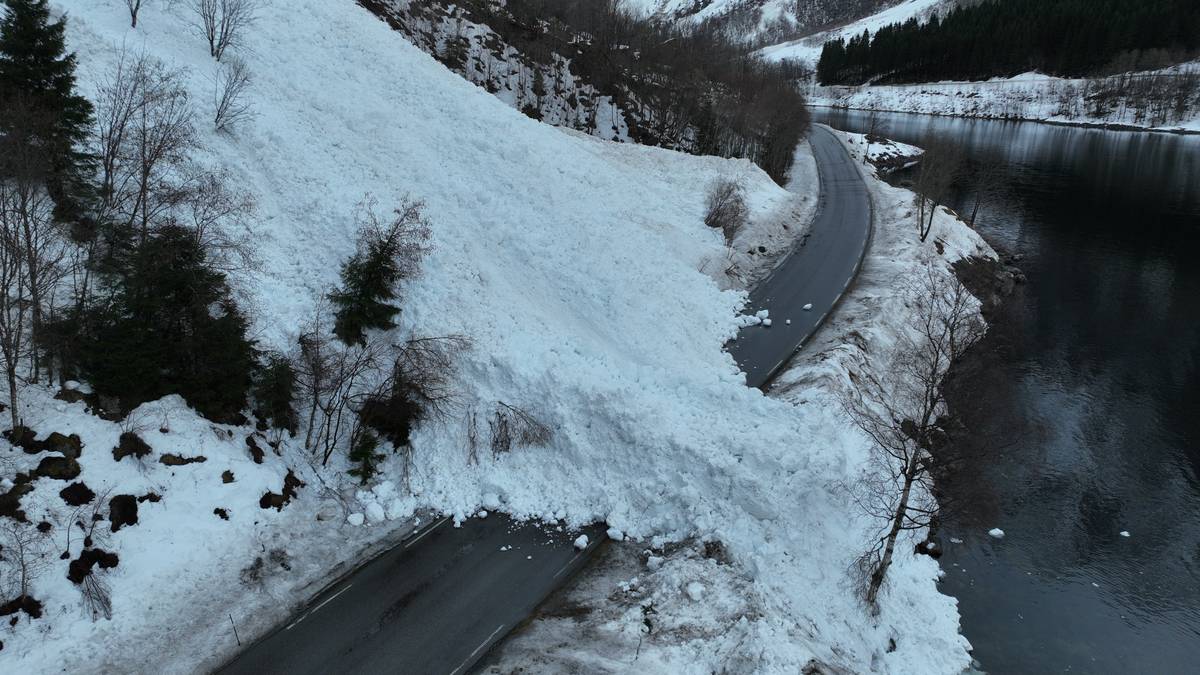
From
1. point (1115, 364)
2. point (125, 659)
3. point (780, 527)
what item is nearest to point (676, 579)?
point (780, 527)

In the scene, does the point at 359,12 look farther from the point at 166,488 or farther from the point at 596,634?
the point at 596,634

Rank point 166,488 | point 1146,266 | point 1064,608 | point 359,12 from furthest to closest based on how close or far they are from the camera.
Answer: point 1146,266
point 359,12
point 1064,608
point 166,488

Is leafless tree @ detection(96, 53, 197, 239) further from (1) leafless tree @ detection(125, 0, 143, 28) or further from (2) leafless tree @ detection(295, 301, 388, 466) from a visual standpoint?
(2) leafless tree @ detection(295, 301, 388, 466)

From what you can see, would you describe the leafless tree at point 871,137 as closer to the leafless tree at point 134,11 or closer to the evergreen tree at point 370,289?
the evergreen tree at point 370,289

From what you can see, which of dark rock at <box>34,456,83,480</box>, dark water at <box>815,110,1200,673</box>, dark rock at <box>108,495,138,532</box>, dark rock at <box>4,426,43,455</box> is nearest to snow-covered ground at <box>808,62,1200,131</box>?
dark water at <box>815,110,1200,673</box>

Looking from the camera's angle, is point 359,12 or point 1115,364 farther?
point 359,12

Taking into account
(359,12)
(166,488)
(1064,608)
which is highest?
(359,12)

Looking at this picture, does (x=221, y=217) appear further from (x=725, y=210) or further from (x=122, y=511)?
(x=725, y=210)

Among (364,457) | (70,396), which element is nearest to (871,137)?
(364,457)

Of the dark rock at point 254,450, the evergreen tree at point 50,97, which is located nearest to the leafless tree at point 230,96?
the evergreen tree at point 50,97
